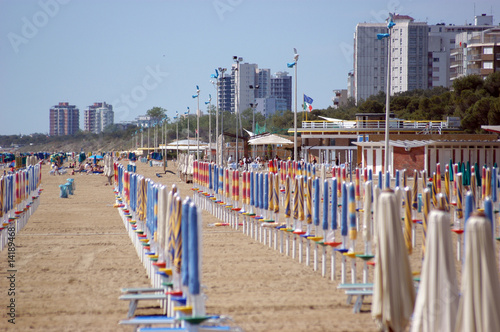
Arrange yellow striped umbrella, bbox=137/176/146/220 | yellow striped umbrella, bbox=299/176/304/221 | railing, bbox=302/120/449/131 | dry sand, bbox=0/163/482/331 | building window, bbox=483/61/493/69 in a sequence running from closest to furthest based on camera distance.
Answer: dry sand, bbox=0/163/482/331 < yellow striped umbrella, bbox=137/176/146/220 < yellow striped umbrella, bbox=299/176/304/221 < railing, bbox=302/120/449/131 < building window, bbox=483/61/493/69

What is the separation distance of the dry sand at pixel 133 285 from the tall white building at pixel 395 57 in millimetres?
110554

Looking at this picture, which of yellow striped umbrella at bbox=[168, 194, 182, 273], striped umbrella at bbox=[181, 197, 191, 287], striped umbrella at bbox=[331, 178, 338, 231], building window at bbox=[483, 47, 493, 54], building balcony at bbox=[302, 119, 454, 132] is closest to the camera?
striped umbrella at bbox=[181, 197, 191, 287]

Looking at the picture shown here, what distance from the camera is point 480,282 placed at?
5785 mm

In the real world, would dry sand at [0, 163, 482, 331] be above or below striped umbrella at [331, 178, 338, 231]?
below

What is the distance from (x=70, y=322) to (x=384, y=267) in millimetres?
4500

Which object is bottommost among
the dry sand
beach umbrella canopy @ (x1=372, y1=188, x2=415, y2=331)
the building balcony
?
the dry sand

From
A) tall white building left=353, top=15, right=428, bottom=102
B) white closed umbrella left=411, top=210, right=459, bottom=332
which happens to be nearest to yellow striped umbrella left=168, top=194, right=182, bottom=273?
white closed umbrella left=411, top=210, right=459, bottom=332

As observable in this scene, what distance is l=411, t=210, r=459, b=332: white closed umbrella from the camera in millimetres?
6191

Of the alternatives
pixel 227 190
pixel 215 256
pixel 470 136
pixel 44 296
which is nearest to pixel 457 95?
pixel 470 136

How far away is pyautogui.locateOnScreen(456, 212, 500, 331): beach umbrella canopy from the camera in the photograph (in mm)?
5723

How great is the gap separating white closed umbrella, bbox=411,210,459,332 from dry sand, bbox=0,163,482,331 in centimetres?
274

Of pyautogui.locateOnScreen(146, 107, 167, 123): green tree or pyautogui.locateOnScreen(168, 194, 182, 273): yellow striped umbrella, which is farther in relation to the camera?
pyautogui.locateOnScreen(146, 107, 167, 123): green tree

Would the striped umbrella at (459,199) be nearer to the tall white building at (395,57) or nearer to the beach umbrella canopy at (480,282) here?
the beach umbrella canopy at (480,282)

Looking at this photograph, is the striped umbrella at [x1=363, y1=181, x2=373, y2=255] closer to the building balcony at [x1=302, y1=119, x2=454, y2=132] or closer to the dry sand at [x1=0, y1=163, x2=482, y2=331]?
the dry sand at [x1=0, y1=163, x2=482, y2=331]
